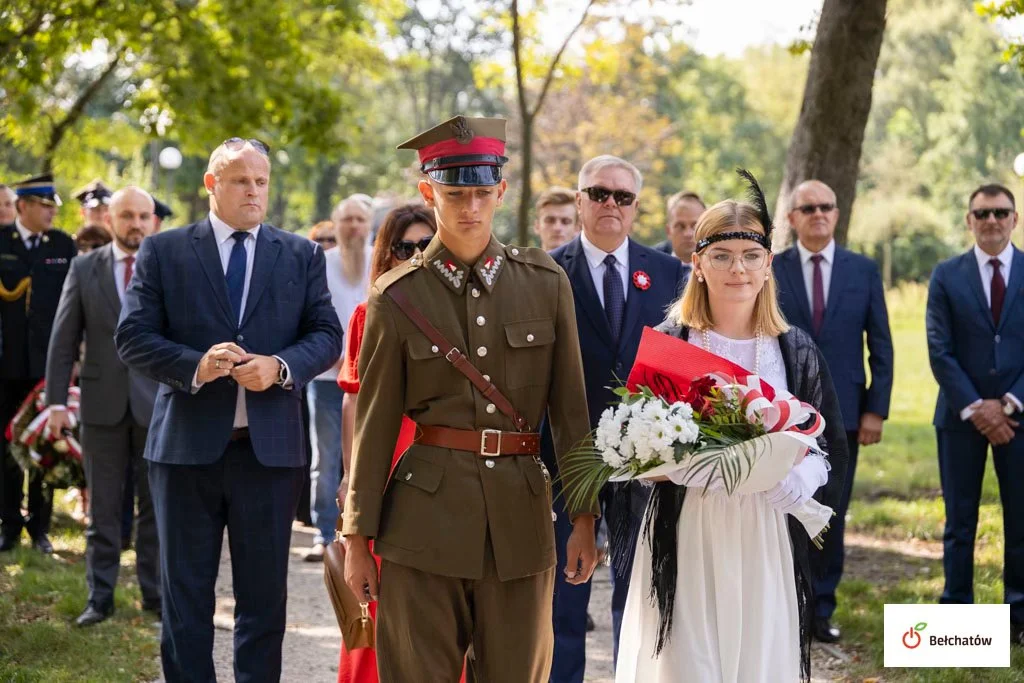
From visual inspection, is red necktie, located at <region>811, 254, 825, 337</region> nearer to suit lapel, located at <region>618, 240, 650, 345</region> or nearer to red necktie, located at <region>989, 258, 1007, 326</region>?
red necktie, located at <region>989, 258, 1007, 326</region>

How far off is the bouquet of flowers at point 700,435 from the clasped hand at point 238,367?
1546 mm

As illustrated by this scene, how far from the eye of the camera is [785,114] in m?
58.3

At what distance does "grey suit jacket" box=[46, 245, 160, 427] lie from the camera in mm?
7859

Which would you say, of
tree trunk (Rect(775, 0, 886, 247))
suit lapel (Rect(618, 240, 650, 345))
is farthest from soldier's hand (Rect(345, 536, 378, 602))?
tree trunk (Rect(775, 0, 886, 247))

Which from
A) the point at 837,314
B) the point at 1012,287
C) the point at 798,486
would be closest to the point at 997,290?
the point at 1012,287

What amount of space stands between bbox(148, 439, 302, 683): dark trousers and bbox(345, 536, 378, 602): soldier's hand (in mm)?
Answer: 1279

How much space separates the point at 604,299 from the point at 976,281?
2.76 m

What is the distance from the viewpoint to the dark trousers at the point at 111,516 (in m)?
7.67

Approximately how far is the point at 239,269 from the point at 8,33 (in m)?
7.27

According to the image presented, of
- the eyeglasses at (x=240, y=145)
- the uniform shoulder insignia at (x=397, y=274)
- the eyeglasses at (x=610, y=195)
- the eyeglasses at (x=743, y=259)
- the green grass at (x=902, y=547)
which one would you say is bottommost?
the green grass at (x=902, y=547)

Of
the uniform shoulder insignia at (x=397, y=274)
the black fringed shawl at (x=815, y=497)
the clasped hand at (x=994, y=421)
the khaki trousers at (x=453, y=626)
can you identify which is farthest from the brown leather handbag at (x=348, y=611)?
the clasped hand at (x=994, y=421)

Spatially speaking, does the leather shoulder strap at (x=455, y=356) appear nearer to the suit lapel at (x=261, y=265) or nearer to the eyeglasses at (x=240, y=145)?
the suit lapel at (x=261, y=265)

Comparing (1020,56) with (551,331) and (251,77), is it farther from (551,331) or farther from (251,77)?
(251,77)

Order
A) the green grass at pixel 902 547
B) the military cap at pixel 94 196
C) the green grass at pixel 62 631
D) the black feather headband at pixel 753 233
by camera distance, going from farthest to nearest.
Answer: the military cap at pixel 94 196 → the green grass at pixel 902 547 → the green grass at pixel 62 631 → the black feather headband at pixel 753 233
